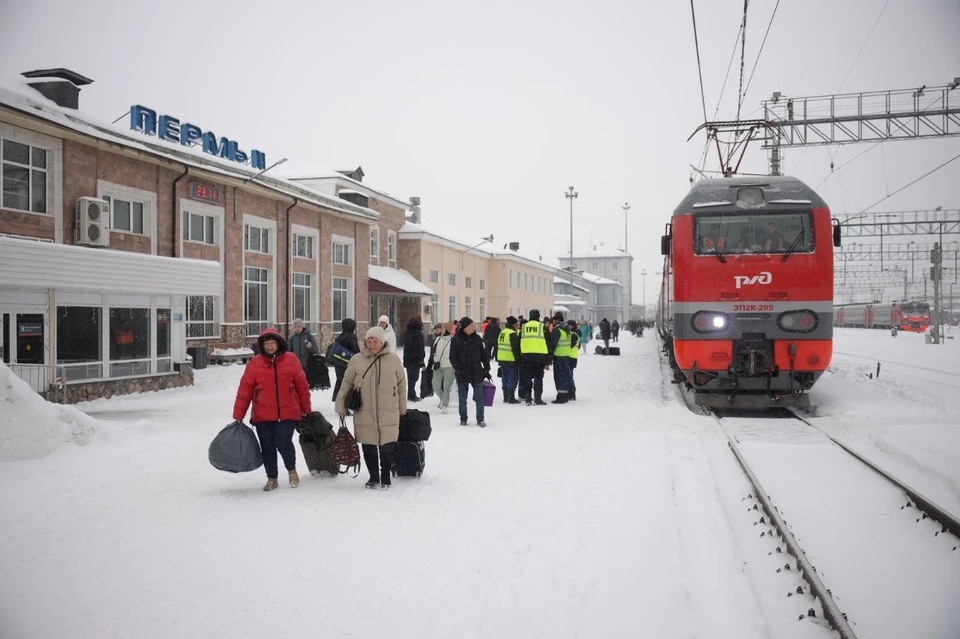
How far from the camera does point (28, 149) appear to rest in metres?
15.3

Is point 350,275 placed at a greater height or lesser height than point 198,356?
greater

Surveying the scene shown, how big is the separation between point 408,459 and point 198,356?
14.8 m

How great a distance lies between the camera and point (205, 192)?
2100cm

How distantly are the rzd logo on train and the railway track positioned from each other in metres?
2.25

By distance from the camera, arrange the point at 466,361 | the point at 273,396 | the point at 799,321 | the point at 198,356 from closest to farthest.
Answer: the point at 273,396, the point at 466,361, the point at 799,321, the point at 198,356

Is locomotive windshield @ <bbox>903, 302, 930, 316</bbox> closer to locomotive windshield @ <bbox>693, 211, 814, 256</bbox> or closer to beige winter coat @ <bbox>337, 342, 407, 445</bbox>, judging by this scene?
locomotive windshield @ <bbox>693, 211, 814, 256</bbox>

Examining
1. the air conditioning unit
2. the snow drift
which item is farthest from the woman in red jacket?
the air conditioning unit

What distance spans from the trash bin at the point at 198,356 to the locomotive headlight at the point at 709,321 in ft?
47.3

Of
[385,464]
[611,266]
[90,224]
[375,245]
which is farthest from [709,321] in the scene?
[611,266]

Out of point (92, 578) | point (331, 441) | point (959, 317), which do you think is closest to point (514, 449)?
point (331, 441)

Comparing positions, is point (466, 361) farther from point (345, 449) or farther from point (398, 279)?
point (398, 279)

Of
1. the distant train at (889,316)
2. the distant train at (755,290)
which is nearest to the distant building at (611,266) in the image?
the distant train at (889,316)

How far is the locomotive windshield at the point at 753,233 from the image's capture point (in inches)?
453

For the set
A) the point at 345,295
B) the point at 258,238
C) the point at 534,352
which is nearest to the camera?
the point at 534,352
